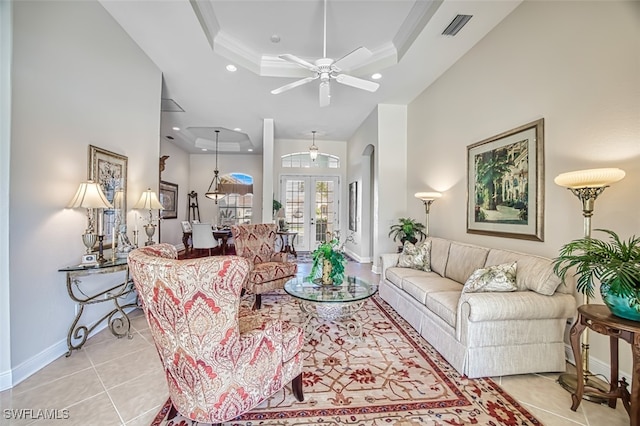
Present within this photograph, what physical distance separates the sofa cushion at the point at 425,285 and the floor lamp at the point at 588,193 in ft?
3.20

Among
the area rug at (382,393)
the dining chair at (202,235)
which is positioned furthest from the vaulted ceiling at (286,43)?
the area rug at (382,393)

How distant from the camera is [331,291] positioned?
9.43 ft

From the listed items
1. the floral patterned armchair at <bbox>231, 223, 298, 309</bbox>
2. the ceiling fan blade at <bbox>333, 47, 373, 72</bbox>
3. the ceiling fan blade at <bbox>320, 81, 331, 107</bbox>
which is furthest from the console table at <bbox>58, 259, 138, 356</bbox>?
the ceiling fan blade at <bbox>333, 47, 373, 72</bbox>

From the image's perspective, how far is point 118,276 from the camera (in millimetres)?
3307

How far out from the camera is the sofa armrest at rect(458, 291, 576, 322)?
209cm

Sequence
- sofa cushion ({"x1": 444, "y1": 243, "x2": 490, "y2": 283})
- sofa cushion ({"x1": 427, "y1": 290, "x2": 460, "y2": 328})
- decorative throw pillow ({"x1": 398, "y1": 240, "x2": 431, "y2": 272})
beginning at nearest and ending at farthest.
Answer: sofa cushion ({"x1": 427, "y1": 290, "x2": 460, "y2": 328}) → sofa cushion ({"x1": 444, "y1": 243, "x2": 490, "y2": 283}) → decorative throw pillow ({"x1": 398, "y1": 240, "x2": 431, "y2": 272})

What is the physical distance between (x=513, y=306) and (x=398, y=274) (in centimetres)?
147

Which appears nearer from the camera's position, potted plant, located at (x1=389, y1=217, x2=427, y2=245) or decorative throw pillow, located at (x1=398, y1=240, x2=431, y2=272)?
decorative throw pillow, located at (x1=398, y1=240, x2=431, y2=272)

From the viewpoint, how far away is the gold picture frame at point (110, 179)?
2.82 m

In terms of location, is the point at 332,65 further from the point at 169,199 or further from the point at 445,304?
the point at 169,199

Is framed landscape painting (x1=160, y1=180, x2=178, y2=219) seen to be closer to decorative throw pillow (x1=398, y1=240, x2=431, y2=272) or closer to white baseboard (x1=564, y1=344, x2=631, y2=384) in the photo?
decorative throw pillow (x1=398, y1=240, x2=431, y2=272)

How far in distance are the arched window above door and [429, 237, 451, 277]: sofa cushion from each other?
16.1 ft

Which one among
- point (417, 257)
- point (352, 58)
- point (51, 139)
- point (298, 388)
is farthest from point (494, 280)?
point (51, 139)

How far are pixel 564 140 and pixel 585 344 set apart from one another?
1665mm
